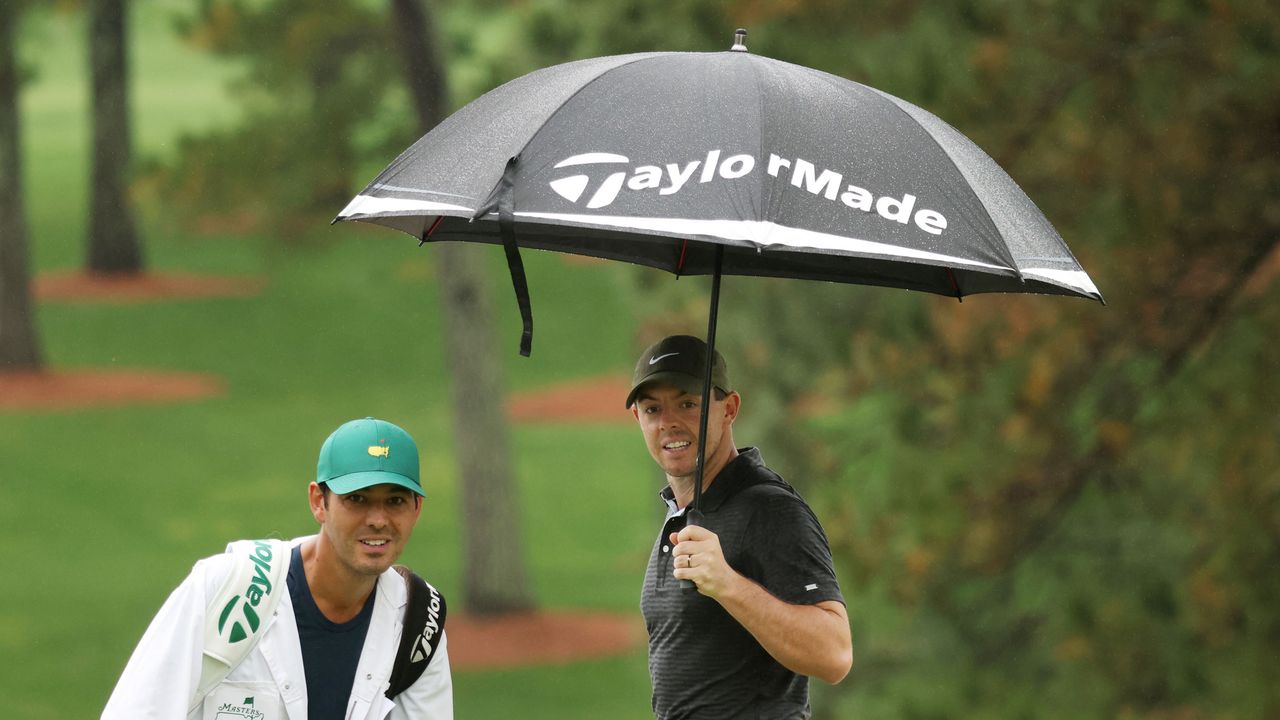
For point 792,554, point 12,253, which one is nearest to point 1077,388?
point 792,554

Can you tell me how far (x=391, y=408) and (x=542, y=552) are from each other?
247 centimetres

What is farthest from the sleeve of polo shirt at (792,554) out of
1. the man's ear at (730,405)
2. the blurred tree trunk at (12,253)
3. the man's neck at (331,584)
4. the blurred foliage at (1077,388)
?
the blurred tree trunk at (12,253)

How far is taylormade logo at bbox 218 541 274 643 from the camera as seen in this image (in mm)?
3020

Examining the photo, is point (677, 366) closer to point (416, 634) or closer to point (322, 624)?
point (416, 634)

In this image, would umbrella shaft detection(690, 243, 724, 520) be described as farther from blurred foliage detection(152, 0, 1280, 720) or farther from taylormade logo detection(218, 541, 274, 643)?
blurred foliage detection(152, 0, 1280, 720)

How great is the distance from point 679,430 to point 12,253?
52.7 ft

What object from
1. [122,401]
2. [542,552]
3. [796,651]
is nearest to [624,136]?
[796,651]

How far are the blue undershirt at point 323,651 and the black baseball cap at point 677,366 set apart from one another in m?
0.72

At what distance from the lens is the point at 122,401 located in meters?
18.4

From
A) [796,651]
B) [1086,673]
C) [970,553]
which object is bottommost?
[796,651]

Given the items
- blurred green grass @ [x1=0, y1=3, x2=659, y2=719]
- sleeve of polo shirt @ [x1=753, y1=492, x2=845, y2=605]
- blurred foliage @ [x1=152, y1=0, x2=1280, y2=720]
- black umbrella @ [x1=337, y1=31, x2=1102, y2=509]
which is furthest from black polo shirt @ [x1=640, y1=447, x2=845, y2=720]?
blurred green grass @ [x1=0, y1=3, x2=659, y2=719]

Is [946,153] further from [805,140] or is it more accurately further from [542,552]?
[542,552]

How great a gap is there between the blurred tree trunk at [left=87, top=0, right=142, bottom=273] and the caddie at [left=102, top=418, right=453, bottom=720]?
15.9 m

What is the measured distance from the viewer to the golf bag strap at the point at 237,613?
9.89 feet
